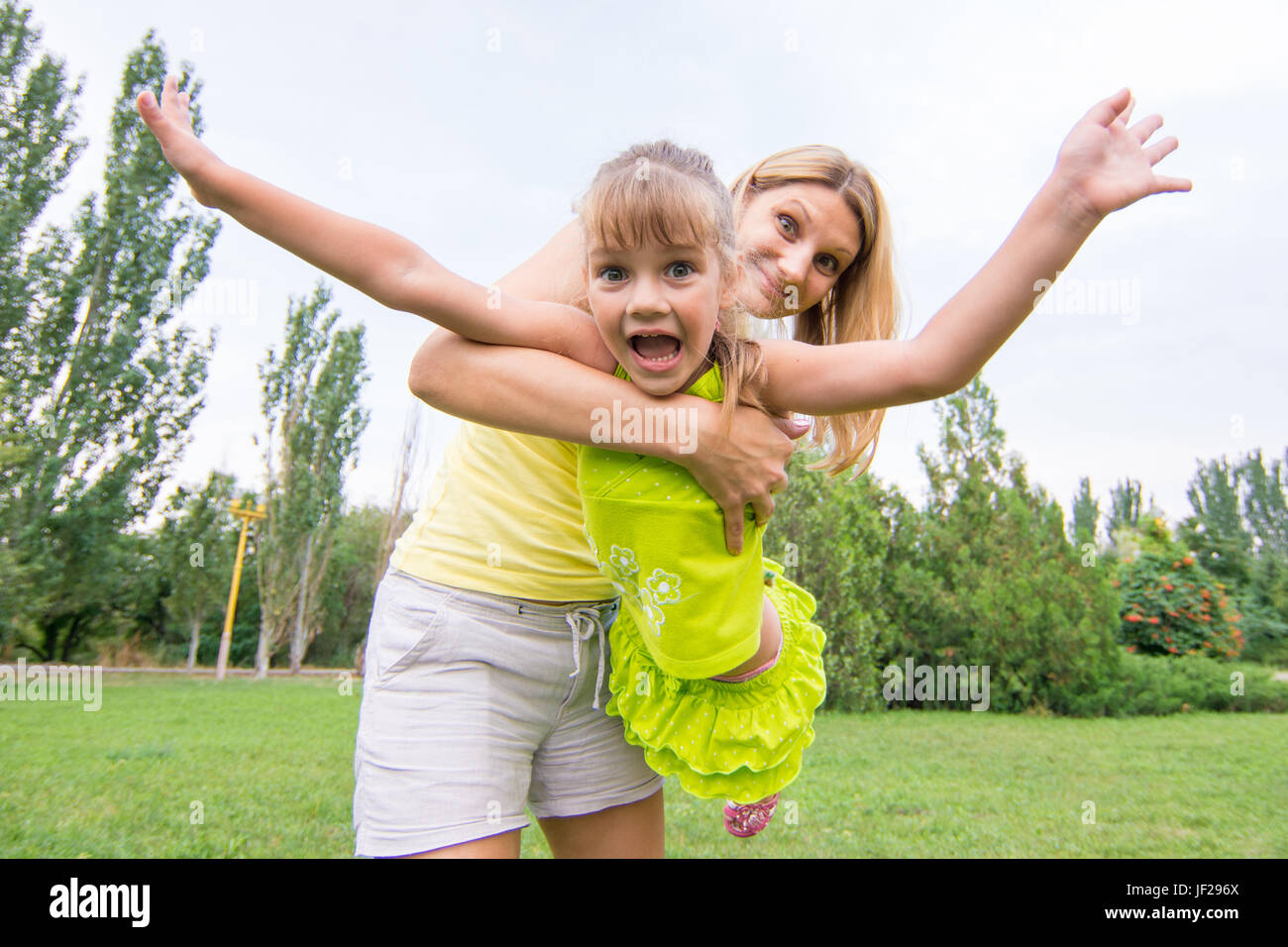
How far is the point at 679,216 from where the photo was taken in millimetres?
1344

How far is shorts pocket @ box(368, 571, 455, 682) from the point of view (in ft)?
4.93

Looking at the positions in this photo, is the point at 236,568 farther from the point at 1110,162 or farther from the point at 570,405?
the point at 1110,162

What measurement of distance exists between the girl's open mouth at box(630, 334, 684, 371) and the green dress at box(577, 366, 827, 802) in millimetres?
61

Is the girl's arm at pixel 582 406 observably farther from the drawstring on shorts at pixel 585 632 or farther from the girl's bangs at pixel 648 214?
the drawstring on shorts at pixel 585 632

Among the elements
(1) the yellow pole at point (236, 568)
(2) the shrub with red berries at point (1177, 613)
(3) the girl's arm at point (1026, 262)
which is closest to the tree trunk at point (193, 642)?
(1) the yellow pole at point (236, 568)

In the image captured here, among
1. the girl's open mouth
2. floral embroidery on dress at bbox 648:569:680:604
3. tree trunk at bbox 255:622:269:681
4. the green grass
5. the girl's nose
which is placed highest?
the girl's nose

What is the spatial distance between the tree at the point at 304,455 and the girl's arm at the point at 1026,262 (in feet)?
82.3

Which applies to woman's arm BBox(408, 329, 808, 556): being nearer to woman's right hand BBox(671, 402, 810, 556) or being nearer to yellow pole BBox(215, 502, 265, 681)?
woman's right hand BBox(671, 402, 810, 556)

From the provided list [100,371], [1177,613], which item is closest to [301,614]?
[100,371]

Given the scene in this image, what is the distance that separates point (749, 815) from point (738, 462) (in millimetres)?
1062

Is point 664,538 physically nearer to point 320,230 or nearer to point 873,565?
point 320,230

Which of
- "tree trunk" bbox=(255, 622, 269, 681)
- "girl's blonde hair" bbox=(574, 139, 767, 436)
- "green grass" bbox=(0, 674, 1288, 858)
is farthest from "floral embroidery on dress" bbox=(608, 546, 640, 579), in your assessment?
"tree trunk" bbox=(255, 622, 269, 681)
